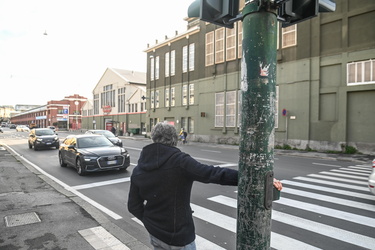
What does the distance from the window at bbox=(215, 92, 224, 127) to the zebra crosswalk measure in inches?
831

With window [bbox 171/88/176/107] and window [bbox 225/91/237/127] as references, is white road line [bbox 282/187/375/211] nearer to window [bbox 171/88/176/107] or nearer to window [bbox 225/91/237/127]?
window [bbox 225/91/237/127]

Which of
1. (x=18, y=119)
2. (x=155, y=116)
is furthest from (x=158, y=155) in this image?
(x=18, y=119)

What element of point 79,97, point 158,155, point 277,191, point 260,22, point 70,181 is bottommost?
point 70,181

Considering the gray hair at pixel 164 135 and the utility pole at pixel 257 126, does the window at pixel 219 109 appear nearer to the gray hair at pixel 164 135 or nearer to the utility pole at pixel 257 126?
the gray hair at pixel 164 135

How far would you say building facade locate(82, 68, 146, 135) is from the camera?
49.4 meters

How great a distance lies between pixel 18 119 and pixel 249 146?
174 m

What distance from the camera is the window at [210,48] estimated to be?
31308mm

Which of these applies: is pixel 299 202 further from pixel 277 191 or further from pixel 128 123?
pixel 128 123

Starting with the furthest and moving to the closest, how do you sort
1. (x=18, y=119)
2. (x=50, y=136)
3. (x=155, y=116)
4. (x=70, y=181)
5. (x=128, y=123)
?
(x=18, y=119) → (x=128, y=123) → (x=155, y=116) → (x=50, y=136) → (x=70, y=181)

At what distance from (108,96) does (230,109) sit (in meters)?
40.6

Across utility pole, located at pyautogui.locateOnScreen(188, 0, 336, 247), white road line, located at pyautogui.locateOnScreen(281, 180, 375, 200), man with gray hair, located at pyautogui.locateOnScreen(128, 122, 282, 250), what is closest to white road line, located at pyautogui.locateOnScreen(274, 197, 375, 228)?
white road line, located at pyautogui.locateOnScreen(281, 180, 375, 200)

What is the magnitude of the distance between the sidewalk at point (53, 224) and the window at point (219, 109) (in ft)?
75.9

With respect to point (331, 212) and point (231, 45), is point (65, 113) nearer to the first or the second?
point (231, 45)

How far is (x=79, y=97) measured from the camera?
99.5 m
